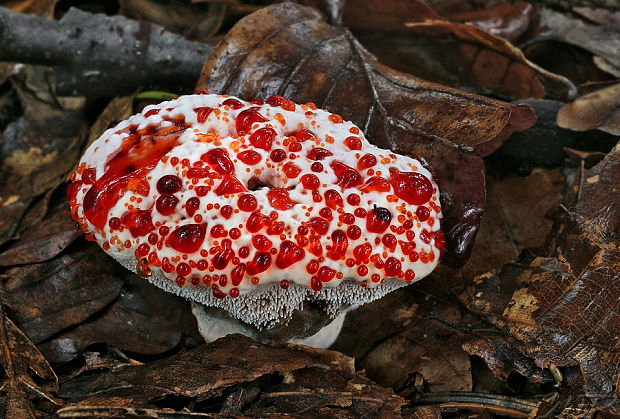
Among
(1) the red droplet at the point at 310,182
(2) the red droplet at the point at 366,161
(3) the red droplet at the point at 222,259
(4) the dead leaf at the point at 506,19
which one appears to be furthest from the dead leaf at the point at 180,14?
(3) the red droplet at the point at 222,259

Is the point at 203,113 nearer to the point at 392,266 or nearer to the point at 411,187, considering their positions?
the point at 411,187

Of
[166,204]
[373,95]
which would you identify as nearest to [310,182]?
[166,204]

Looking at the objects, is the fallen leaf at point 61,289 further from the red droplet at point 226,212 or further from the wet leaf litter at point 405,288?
the red droplet at point 226,212

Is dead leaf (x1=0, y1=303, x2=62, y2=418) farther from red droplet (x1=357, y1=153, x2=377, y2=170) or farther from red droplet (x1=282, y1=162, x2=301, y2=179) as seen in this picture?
red droplet (x1=357, y1=153, x2=377, y2=170)

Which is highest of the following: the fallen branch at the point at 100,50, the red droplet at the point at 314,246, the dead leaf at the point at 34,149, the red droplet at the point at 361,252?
the red droplet at the point at 314,246

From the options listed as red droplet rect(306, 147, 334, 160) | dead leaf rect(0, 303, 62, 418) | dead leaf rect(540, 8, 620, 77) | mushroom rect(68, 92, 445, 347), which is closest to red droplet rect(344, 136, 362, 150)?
mushroom rect(68, 92, 445, 347)

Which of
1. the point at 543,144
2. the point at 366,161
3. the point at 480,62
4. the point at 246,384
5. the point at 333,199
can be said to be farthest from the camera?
the point at 480,62
